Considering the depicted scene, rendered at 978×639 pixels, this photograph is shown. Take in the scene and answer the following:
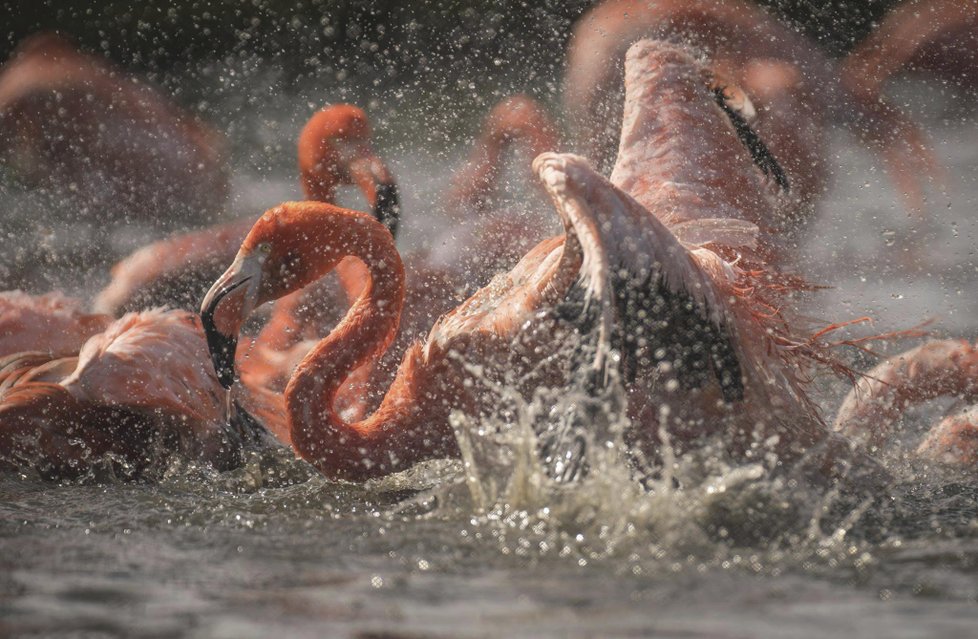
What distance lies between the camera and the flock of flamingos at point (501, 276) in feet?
9.70

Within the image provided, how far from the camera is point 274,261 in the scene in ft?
11.2

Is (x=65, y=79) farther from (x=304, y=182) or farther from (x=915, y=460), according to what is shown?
(x=915, y=460)

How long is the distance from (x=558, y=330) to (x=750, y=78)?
8.11 feet

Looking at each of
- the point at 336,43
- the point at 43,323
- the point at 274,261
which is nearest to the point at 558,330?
the point at 274,261

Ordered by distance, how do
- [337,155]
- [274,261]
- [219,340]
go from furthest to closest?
[337,155], [274,261], [219,340]

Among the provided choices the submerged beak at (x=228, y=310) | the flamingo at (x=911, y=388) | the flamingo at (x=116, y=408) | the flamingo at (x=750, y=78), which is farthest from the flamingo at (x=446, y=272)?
the flamingo at (x=911, y=388)

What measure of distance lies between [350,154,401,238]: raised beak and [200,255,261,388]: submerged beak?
1551 millimetres

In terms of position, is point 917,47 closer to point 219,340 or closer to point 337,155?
point 337,155

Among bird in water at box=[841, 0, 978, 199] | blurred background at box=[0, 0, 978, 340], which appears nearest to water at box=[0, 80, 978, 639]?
bird in water at box=[841, 0, 978, 199]

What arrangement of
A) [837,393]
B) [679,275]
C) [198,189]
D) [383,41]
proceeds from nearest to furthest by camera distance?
[679,275] < [837,393] < [198,189] < [383,41]

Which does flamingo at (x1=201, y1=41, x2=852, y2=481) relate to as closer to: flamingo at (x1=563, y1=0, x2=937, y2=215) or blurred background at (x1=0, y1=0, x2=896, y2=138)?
flamingo at (x1=563, y1=0, x2=937, y2=215)

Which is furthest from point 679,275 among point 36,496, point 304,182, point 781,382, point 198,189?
point 198,189

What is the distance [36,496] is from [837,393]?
9.43 ft

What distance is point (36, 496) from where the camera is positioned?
127 inches
